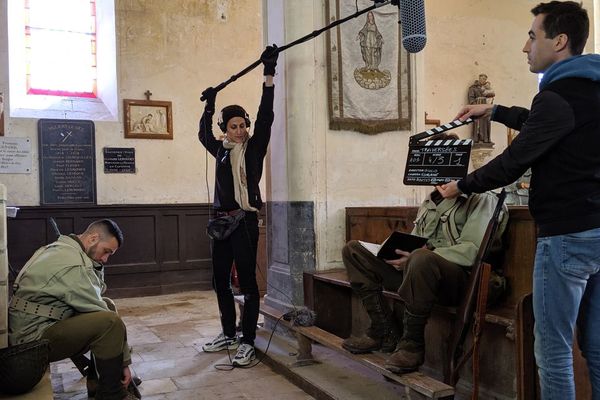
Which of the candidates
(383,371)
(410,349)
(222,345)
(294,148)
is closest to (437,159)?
(410,349)

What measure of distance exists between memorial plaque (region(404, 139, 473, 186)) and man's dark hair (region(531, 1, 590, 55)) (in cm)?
75

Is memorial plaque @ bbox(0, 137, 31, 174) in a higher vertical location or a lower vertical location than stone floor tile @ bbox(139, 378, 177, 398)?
higher

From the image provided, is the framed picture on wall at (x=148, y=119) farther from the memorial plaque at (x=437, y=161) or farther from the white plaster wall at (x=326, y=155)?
the memorial plaque at (x=437, y=161)

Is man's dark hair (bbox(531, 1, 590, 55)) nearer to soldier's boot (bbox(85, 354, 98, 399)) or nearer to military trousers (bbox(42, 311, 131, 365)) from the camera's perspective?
military trousers (bbox(42, 311, 131, 365))

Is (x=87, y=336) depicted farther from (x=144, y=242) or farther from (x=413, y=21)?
(x=144, y=242)

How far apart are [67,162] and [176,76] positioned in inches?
65.3

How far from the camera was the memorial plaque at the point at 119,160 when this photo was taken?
669cm

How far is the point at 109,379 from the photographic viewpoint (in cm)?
275

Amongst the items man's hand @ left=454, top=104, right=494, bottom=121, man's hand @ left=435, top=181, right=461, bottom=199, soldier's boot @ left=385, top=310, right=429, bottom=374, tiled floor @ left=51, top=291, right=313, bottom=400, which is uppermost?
man's hand @ left=454, top=104, right=494, bottom=121

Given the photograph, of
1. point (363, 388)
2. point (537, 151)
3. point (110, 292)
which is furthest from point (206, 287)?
point (537, 151)

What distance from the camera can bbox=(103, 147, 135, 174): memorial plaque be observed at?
669cm

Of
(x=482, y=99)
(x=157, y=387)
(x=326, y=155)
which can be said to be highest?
(x=482, y=99)

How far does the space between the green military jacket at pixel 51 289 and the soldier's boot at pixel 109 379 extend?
10.6 inches

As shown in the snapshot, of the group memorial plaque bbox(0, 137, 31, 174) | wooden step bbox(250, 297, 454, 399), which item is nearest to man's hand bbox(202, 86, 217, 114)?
wooden step bbox(250, 297, 454, 399)
